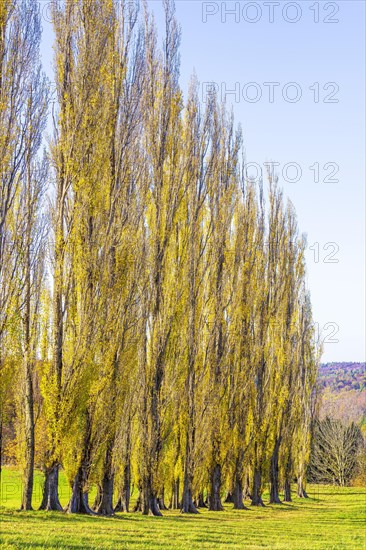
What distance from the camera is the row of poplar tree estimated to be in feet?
47.8

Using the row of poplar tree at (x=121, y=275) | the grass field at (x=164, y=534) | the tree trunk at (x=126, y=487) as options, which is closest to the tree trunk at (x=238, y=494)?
the row of poplar tree at (x=121, y=275)

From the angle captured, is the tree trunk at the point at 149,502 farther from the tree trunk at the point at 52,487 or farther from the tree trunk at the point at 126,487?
the tree trunk at the point at 126,487

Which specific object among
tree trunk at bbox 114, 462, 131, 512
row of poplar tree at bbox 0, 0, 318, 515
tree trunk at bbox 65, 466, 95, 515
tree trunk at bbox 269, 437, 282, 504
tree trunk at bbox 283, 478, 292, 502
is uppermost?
row of poplar tree at bbox 0, 0, 318, 515

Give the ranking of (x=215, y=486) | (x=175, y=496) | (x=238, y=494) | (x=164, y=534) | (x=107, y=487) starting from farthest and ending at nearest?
(x=175, y=496)
(x=238, y=494)
(x=215, y=486)
(x=107, y=487)
(x=164, y=534)

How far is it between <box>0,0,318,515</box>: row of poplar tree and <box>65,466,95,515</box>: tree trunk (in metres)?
0.03

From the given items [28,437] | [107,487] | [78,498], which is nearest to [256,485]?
[107,487]

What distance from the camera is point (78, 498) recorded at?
15.0m

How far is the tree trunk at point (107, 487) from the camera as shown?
1625cm

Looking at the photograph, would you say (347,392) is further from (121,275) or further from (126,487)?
(121,275)

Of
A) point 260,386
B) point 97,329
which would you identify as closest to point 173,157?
point 97,329

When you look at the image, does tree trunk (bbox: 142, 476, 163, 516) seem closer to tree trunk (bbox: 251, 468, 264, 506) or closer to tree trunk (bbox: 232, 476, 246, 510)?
tree trunk (bbox: 232, 476, 246, 510)

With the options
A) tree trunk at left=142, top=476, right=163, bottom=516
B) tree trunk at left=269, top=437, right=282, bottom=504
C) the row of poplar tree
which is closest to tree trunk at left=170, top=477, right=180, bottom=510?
the row of poplar tree

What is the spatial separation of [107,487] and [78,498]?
1524 millimetres

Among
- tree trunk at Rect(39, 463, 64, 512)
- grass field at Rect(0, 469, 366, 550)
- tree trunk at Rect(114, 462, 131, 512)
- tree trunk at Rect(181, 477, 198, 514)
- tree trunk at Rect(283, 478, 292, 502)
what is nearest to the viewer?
grass field at Rect(0, 469, 366, 550)
